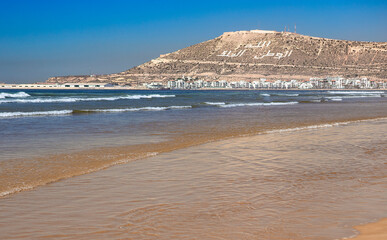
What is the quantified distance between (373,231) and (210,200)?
6.50 ft

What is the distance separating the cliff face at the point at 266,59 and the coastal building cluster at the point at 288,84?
2900mm

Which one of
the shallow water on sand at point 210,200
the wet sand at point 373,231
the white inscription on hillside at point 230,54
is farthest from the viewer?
the white inscription on hillside at point 230,54

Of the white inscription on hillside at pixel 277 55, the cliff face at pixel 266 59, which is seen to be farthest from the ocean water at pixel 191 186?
the white inscription on hillside at pixel 277 55

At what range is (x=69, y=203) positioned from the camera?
520 centimetres

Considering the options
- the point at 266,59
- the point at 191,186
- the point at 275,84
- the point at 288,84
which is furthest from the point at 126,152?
the point at 266,59

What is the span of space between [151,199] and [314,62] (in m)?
141

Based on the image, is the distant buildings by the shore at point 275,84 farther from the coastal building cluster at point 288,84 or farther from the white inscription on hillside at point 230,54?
the white inscription on hillside at point 230,54

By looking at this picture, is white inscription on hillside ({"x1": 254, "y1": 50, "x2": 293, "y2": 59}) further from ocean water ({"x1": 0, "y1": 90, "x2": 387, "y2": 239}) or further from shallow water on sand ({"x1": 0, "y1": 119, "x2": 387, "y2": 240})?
shallow water on sand ({"x1": 0, "y1": 119, "x2": 387, "y2": 240})

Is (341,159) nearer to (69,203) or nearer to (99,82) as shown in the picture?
(69,203)

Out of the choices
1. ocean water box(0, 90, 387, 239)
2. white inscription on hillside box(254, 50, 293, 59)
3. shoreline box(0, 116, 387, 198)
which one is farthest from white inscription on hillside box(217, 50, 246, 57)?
ocean water box(0, 90, 387, 239)

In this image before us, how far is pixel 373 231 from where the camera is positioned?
4.12 meters

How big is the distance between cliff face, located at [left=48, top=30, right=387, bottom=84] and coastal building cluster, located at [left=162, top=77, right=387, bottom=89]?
2.90 m

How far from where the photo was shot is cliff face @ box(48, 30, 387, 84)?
13538 centimetres

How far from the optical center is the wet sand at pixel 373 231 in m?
3.96
